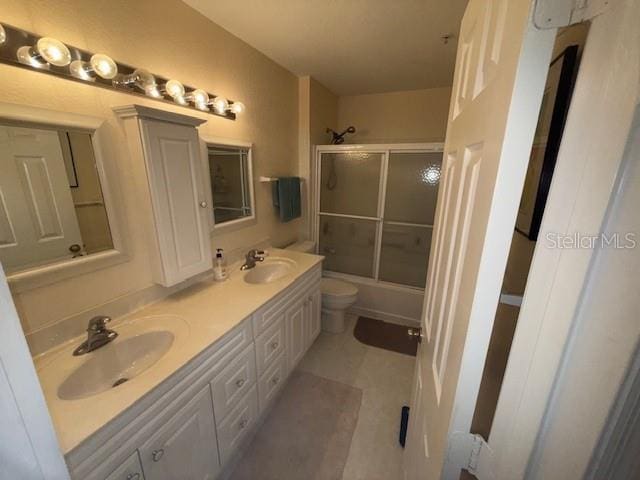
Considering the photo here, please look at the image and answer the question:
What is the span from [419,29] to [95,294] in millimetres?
2339

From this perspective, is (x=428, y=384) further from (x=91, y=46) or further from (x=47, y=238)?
(x=91, y=46)

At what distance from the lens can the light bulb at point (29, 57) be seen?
2.75 feet

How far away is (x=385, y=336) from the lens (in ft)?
8.00

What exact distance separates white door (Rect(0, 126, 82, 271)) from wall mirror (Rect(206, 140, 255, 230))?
2.42 ft

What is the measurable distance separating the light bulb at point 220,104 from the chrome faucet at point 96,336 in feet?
4.16

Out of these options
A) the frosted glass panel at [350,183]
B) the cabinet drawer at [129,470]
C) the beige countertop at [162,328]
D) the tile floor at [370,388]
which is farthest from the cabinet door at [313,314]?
the cabinet drawer at [129,470]

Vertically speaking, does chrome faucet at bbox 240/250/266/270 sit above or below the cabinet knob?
above

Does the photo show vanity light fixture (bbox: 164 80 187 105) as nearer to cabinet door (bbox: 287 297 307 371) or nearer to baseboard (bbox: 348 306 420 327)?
cabinet door (bbox: 287 297 307 371)

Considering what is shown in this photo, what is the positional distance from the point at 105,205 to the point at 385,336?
2.34 meters

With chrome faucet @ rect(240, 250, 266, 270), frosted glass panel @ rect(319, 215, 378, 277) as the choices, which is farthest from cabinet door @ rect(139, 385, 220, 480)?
frosted glass panel @ rect(319, 215, 378, 277)

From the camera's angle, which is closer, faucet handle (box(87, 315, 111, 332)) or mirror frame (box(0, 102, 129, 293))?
mirror frame (box(0, 102, 129, 293))

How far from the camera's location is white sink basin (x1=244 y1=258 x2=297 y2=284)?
190cm

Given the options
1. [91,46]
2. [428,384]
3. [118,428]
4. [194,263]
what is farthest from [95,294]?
[428,384]

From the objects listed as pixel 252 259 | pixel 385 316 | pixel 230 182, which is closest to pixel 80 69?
pixel 230 182
